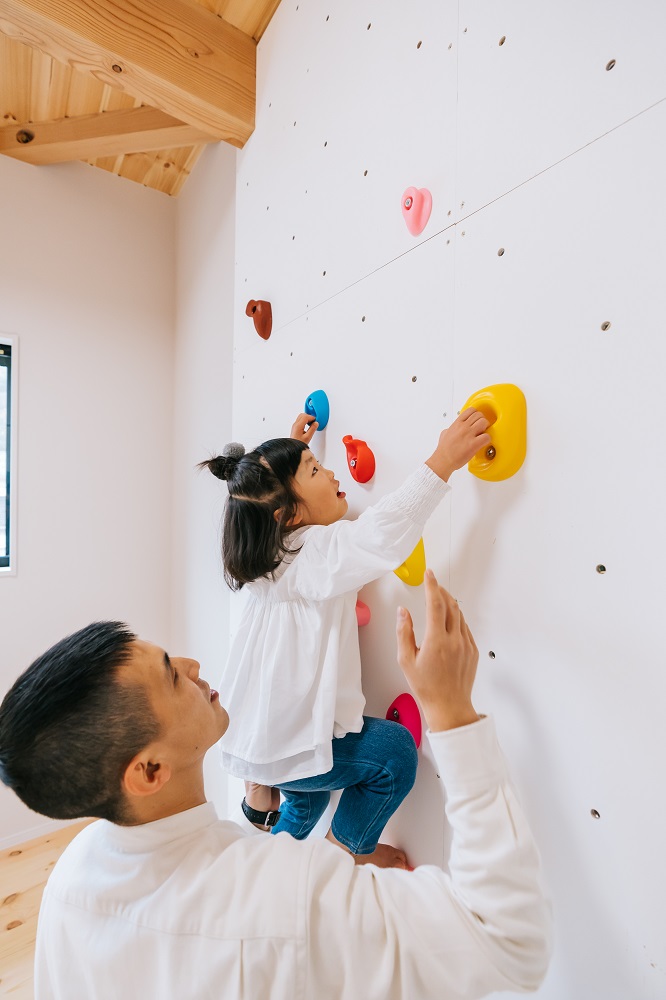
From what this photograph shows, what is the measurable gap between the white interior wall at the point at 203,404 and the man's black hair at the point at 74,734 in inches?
49.1

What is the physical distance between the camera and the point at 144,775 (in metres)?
0.56

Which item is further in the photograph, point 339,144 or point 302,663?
point 339,144

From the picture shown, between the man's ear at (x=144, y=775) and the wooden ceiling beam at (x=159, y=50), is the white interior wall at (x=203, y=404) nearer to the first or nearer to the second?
the wooden ceiling beam at (x=159, y=50)

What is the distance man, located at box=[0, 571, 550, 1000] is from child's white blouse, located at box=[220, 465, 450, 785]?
10.4 inches

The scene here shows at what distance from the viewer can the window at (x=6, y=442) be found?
79.4 inches

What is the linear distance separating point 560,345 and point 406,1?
2.39ft

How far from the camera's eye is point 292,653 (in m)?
0.94

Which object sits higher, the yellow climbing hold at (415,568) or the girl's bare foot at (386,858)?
the yellow climbing hold at (415,568)

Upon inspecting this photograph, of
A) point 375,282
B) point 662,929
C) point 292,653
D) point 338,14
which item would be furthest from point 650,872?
point 338,14

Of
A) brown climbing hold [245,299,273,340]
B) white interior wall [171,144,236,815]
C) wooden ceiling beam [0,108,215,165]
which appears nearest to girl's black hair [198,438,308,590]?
brown climbing hold [245,299,273,340]

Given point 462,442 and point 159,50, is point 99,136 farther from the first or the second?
point 462,442

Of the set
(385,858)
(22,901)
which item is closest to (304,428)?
(385,858)

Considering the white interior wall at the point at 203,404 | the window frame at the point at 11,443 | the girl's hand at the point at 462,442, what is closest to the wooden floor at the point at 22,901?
the white interior wall at the point at 203,404

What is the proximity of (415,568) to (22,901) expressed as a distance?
191 cm
